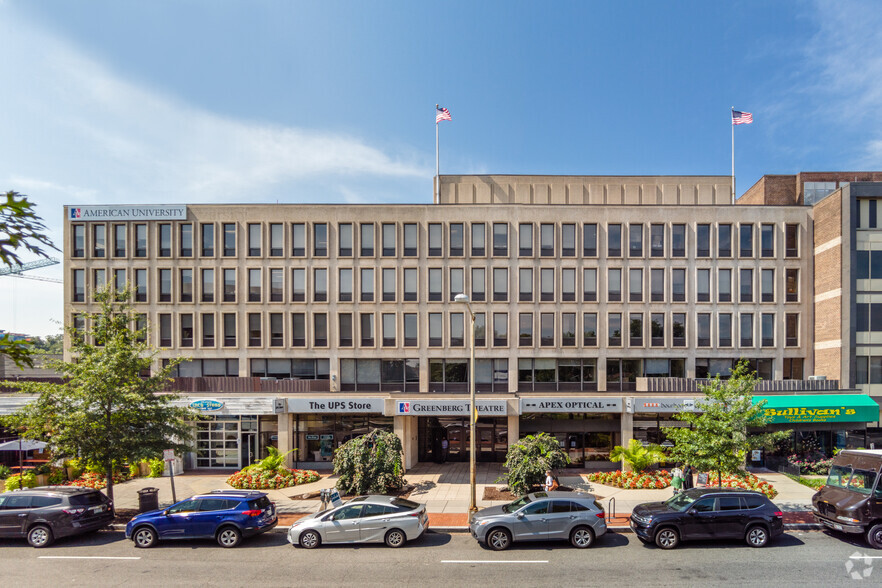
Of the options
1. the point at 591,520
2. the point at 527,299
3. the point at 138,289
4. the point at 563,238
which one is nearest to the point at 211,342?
the point at 138,289

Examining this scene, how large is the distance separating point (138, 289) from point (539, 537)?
28.7 metres

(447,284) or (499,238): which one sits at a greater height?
(499,238)

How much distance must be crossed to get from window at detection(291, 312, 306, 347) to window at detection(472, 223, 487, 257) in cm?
1156

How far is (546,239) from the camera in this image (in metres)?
31.4

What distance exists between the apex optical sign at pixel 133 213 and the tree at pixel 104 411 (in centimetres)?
1265

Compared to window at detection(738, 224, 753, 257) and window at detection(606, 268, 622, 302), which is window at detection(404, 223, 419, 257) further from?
window at detection(738, 224, 753, 257)

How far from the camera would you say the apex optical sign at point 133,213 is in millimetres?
31500

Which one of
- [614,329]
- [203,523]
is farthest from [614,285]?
[203,523]

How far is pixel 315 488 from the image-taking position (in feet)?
79.6

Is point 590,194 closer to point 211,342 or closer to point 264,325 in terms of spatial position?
point 264,325

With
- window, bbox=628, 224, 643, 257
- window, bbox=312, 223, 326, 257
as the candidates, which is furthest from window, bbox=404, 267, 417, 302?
window, bbox=628, 224, 643, 257

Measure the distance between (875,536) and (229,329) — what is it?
31.9 meters

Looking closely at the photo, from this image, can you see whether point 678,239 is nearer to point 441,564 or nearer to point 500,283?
point 500,283

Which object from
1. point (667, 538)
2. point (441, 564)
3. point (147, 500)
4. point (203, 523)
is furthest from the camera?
point (147, 500)
